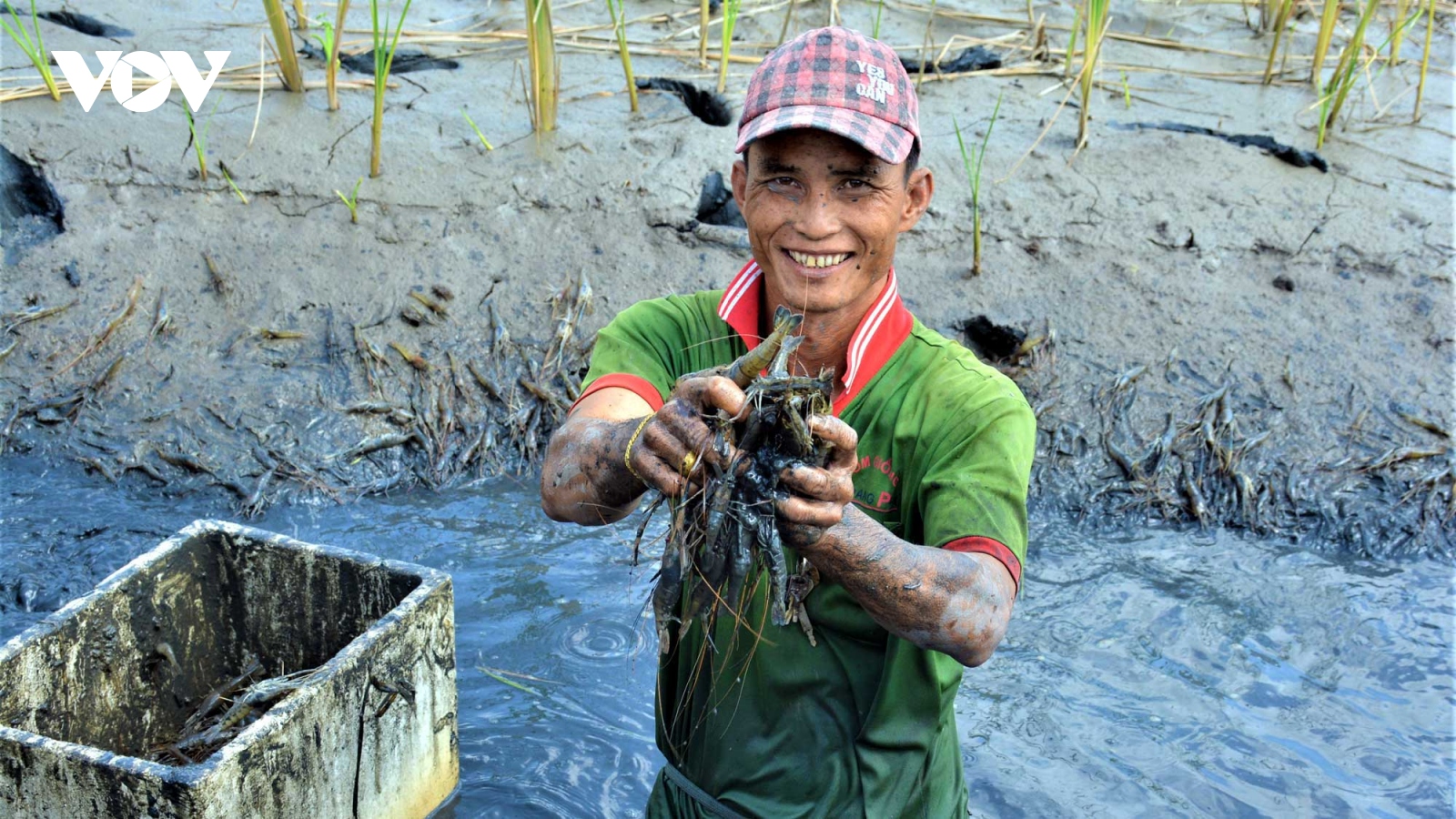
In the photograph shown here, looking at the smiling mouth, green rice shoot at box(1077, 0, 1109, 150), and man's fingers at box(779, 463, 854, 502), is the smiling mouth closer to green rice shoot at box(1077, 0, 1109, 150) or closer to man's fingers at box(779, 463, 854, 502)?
man's fingers at box(779, 463, 854, 502)

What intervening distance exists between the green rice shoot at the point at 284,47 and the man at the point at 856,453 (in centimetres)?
389

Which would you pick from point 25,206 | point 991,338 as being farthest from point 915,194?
point 25,206

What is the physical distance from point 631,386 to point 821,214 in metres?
0.45

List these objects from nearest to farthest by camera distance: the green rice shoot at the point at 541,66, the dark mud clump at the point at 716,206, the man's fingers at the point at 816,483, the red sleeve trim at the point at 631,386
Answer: the man's fingers at the point at 816,483, the red sleeve trim at the point at 631,386, the green rice shoot at the point at 541,66, the dark mud clump at the point at 716,206

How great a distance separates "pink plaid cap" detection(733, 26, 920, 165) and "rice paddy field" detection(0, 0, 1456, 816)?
240cm

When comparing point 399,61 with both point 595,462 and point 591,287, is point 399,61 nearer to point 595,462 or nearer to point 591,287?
point 591,287

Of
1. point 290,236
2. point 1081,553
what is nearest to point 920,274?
point 1081,553

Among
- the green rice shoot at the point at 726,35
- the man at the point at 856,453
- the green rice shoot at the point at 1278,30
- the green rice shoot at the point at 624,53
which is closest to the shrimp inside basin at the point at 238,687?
the man at the point at 856,453

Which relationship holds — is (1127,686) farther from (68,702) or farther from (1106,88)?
(1106,88)

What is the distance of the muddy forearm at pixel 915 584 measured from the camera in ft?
6.06

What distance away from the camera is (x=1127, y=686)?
13.3ft

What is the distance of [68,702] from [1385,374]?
490 centimetres

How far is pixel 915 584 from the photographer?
1.86 metres

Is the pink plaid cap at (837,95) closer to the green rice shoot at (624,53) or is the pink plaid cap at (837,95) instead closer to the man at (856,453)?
the man at (856,453)
